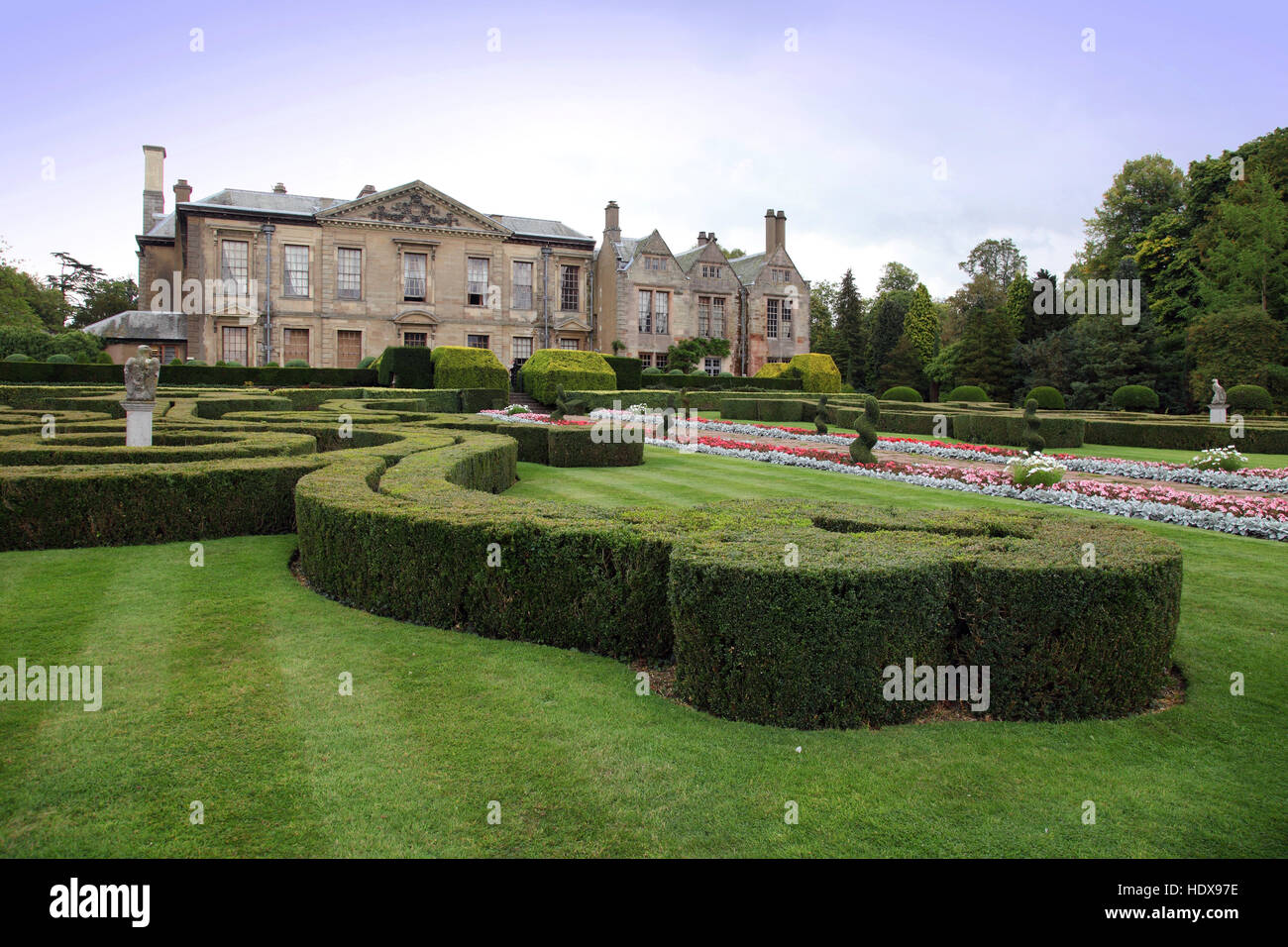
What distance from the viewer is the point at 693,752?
4.14 m

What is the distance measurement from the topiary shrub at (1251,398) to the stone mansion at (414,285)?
26458 mm

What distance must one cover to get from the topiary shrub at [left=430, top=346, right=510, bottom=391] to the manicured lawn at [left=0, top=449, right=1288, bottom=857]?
24325mm

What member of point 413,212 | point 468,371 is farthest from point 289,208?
point 468,371

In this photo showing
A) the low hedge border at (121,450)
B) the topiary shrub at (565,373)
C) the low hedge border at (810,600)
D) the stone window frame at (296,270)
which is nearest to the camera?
the low hedge border at (810,600)

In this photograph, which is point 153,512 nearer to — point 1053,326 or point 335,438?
point 335,438

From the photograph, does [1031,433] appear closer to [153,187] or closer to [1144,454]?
[1144,454]

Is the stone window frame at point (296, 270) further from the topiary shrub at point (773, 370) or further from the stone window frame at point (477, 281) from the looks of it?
the topiary shrub at point (773, 370)

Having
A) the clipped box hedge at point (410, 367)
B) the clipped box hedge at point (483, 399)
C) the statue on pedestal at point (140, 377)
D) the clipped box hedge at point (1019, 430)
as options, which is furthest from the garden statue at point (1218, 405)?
the statue on pedestal at point (140, 377)

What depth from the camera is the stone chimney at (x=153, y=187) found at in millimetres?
47000

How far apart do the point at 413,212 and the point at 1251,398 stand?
38.5m

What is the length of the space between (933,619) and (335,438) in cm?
1131

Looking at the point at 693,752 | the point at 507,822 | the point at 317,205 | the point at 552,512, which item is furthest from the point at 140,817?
the point at 317,205
